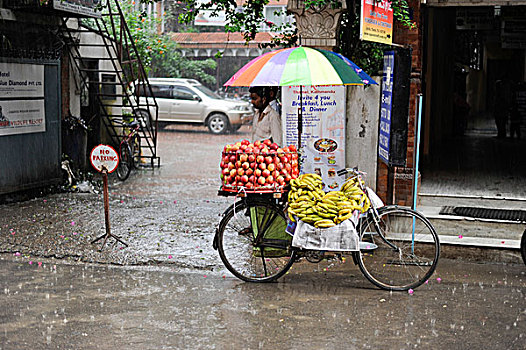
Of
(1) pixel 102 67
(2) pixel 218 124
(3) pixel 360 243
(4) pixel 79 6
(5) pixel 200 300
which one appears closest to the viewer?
(5) pixel 200 300

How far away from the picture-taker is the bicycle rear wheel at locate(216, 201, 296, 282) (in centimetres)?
728

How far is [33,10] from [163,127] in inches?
608

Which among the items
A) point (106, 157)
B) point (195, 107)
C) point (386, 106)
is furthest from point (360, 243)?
point (195, 107)

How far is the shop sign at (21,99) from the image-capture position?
36.1ft

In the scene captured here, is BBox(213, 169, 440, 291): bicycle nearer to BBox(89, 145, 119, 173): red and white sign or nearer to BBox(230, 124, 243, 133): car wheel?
BBox(89, 145, 119, 173): red and white sign

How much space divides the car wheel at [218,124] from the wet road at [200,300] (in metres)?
15.6

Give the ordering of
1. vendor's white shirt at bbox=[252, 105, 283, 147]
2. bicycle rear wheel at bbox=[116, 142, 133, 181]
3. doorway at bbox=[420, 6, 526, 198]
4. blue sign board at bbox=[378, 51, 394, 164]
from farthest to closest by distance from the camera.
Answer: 1. bicycle rear wheel at bbox=[116, 142, 133, 181]
2. doorway at bbox=[420, 6, 526, 198]
3. vendor's white shirt at bbox=[252, 105, 283, 147]
4. blue sign board at bbox=[378, 51, 394, 164]

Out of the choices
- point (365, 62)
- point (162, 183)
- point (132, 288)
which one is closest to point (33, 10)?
point (162, 183)

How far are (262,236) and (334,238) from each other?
0.86 metres

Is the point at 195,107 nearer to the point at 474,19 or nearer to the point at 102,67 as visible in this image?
the point at 102,67

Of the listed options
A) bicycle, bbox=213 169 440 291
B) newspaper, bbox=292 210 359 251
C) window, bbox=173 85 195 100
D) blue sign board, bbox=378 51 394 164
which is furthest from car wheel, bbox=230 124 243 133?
newspaper, bbox=292 210 359 251

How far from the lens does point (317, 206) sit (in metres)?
6.93

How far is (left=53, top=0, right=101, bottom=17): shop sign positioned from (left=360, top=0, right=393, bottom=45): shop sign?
19.6ft

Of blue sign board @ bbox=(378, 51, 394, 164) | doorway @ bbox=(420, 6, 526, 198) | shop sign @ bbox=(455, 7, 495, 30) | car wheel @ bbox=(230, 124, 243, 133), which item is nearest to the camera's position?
blue sign board @ bbox=(378, 51, 394, 164)
